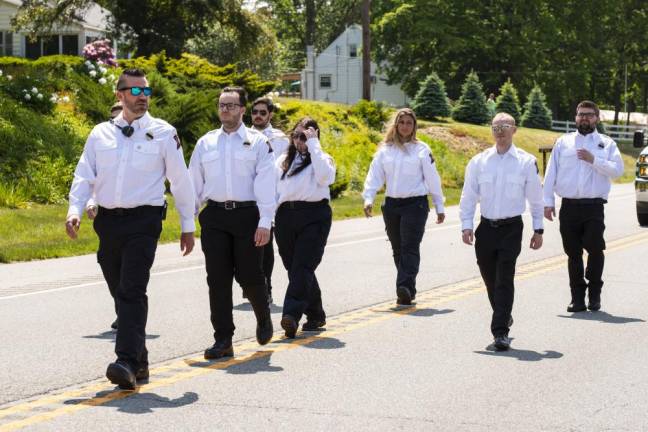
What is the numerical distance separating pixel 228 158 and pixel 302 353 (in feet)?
5.13

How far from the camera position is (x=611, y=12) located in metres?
78.7

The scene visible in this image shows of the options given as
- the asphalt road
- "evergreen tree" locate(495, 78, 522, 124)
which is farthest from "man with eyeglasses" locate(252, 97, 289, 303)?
"evergreen tree" locate(495, 78, 522, 124)

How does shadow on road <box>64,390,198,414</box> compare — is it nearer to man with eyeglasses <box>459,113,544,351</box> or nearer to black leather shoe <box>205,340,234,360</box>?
black leather shoe <box>205,340,234,360</box>

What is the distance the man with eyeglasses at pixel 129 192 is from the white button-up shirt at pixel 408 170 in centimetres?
460

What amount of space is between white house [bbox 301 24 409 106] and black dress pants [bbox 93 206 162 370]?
7737 cm

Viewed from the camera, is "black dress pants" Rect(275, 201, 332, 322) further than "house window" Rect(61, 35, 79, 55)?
No

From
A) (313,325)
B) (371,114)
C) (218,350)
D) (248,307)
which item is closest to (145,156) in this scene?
(218,350)

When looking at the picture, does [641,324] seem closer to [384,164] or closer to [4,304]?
[384,164]

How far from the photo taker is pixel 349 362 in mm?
9492

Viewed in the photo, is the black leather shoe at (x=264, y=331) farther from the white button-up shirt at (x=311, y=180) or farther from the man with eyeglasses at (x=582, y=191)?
the man with eyeglasses at (x=582, y=191)

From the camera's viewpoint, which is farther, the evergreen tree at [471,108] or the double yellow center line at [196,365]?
the evergreen tree at [471,108]

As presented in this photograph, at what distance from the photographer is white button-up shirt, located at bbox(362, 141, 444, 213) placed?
12.9m

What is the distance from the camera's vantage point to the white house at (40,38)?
5650 centimetres

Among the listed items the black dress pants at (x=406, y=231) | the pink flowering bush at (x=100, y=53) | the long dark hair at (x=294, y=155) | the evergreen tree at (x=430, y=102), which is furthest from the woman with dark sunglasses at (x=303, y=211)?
the evergreen tree at (x=430, y=102)
